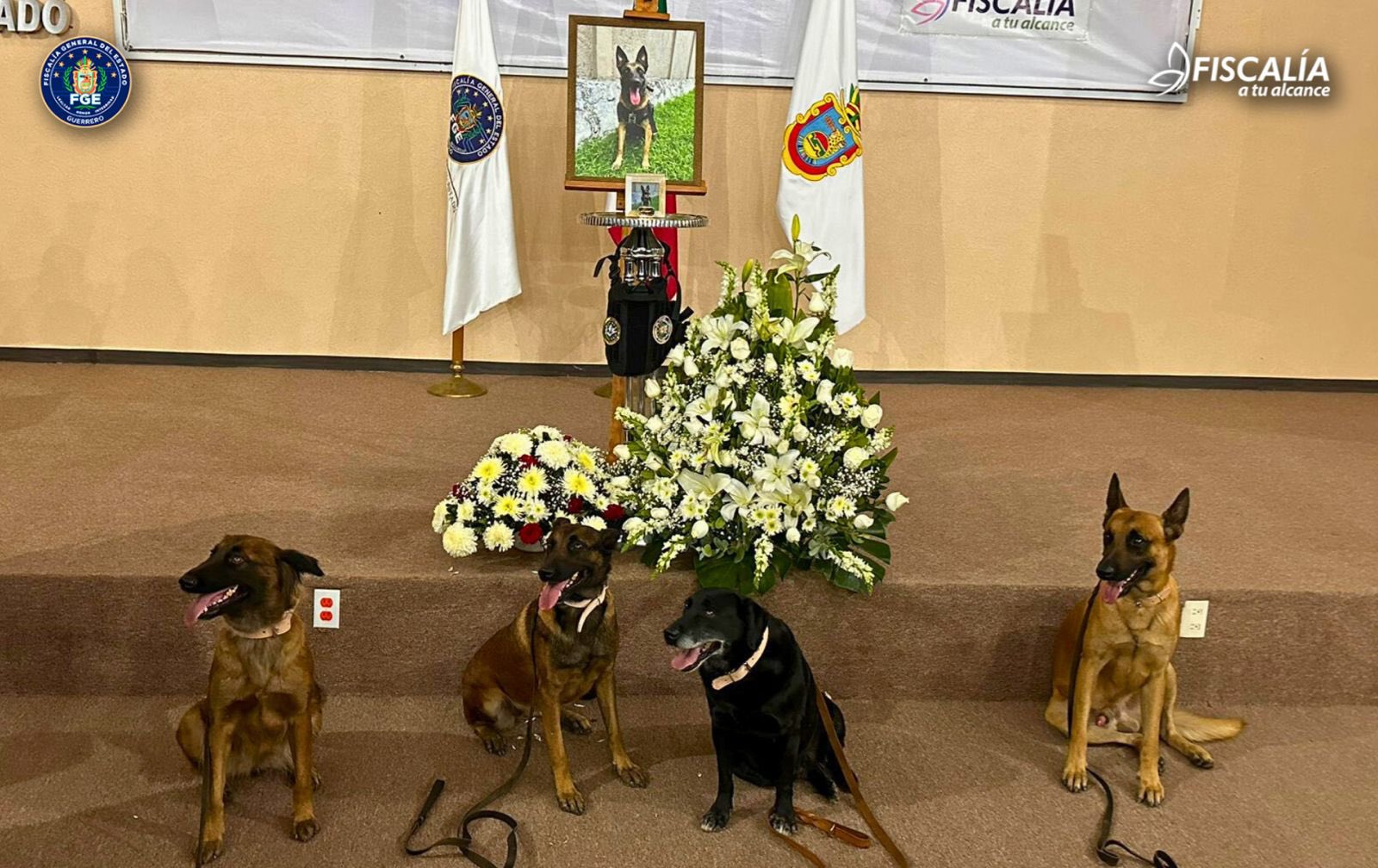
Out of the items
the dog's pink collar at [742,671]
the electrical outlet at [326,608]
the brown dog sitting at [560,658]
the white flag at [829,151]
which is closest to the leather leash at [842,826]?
the dog's pink collar at [742,671]

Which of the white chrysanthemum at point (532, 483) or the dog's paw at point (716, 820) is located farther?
the white chrysanthemum at point (532, 483)

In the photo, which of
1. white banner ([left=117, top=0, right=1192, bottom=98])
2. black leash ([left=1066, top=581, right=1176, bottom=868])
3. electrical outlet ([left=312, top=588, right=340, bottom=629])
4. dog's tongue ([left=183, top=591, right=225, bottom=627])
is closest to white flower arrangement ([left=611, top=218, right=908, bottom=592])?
black leash ([left=1066, top=581, right=1176, bottom=868])

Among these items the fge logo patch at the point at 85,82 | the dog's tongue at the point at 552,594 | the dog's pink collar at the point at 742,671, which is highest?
the fge logo patch at the point at 85,82

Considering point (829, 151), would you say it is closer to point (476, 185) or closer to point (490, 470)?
point (476, 185)

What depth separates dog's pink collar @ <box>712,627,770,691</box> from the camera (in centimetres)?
205

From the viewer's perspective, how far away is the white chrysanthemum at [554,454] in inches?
103

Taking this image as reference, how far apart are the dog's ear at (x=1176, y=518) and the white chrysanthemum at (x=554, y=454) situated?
50.8 inches

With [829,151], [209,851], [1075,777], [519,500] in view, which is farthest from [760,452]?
[829,151]

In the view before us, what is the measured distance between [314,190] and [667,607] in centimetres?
304

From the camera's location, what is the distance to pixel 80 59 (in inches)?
181

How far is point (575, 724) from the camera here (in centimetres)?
253

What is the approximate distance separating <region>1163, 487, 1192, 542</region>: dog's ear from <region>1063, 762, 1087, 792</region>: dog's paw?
1.72 ft

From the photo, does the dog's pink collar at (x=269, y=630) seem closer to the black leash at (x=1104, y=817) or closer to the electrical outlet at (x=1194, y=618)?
the black leash at (x=1104, y=817)

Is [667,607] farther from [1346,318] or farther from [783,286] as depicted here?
[1346,318]
